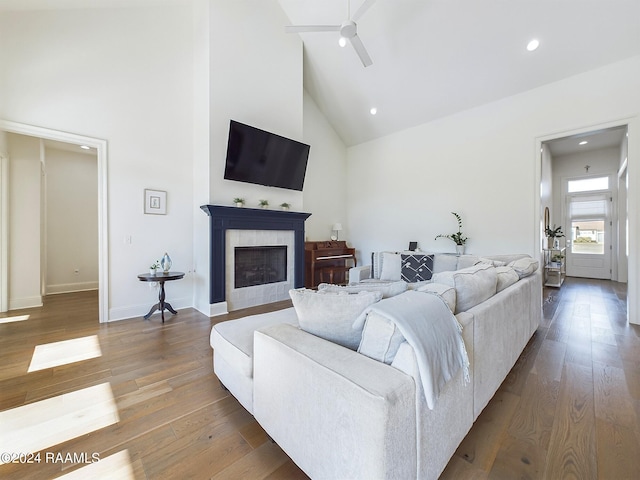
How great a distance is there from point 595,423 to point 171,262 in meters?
4.47

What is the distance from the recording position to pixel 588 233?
6.70 m

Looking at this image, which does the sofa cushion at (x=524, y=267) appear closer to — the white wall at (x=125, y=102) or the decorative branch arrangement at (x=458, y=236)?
the decorative branch arrangement at (x=458, y=236)

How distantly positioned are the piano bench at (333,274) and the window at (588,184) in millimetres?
6426

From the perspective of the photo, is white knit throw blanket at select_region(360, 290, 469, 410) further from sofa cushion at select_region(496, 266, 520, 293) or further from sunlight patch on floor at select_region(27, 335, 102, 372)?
sunlight patch on floor at select_region(27, 335, 102, 372)

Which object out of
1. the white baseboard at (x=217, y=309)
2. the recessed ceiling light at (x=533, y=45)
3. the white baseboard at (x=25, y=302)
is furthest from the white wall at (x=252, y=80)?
the recessed ceiling light at (x=533, y=45)

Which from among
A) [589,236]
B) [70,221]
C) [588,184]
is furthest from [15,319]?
[588,184]

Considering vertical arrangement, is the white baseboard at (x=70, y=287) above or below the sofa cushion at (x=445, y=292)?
below

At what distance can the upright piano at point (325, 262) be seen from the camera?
5367 mm

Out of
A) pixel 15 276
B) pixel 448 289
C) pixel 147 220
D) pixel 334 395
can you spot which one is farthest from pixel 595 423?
pixel 15 276

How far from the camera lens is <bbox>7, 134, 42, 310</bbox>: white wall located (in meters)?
3.78

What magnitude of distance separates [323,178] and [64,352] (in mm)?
5125

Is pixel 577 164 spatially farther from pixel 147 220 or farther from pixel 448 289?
pixel 147 220

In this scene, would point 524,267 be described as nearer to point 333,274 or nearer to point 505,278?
point 505,278

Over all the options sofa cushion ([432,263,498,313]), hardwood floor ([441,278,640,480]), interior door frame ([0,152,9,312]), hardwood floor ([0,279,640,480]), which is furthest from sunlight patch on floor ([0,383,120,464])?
interior door frame ([0,152,9,312])
